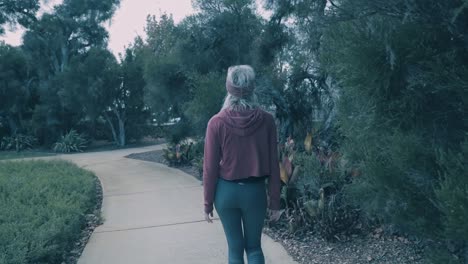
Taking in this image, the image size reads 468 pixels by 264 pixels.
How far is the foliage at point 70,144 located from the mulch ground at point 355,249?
52.8ft

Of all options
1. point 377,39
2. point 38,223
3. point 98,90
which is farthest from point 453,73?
point 98,90

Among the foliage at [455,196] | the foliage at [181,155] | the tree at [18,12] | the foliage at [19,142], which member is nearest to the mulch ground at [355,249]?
the foliage at [455,196]

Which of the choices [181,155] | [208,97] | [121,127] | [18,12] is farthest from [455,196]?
[18,12]

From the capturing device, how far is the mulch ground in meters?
4.52

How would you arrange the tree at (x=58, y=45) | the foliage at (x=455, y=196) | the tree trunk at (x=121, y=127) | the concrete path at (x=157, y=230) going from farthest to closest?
the tree at (x=58, y=45) → the tree trunk at (x=121, y=127) → the concrete path at (x=157, y=230) → the foliage at (x=455, y=196)

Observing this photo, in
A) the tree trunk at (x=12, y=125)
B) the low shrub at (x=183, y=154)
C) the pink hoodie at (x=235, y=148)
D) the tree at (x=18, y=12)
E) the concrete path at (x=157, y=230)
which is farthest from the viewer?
the tree at (x=18, y=12)

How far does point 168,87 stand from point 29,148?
11.7 m

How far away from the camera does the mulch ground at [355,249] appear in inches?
178

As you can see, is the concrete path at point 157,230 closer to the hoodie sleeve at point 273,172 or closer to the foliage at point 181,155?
the hoodie sleeve at point 273,172

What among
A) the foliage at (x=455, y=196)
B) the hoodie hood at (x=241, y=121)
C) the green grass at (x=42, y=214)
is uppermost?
the hoodie hood at (x=241, y=121)

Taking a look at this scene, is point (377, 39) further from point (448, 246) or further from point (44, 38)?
point (44, 38)

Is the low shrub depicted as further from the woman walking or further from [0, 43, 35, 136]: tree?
[0, 43, 35, 136]: tree

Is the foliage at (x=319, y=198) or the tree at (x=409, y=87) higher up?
the tree at (x=409, y=87)

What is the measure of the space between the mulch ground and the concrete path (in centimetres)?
18
